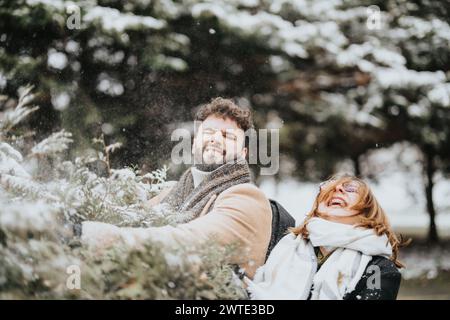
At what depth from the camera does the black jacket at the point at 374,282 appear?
127 inches

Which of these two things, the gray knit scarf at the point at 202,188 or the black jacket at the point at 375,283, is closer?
the black jacket at the point at 375,283

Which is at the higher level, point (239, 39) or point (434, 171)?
point (239, 39)

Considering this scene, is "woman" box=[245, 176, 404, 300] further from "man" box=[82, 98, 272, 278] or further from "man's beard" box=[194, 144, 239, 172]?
"man's beard" box=[194, 144, 239, 172]

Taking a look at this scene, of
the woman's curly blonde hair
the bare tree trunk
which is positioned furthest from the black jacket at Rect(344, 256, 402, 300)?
the bare tree trunk

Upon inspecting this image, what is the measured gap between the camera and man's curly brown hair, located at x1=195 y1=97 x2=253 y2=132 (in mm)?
3621

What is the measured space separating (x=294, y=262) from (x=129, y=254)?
88 cm

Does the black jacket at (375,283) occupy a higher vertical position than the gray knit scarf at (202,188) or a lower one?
lower


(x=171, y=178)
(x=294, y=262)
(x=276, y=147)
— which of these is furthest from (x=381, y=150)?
(x=171, y=178)

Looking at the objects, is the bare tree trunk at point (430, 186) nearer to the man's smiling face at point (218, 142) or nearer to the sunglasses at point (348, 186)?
the sunglasses at point (348, 186)

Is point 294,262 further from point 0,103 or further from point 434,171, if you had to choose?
point 0,103

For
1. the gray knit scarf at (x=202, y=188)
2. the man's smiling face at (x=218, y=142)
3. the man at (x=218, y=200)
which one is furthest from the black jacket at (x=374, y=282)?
the man's smiling face at (x=218, y=142)

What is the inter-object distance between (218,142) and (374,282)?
115 cm

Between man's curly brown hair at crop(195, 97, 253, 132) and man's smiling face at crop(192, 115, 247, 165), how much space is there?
0.08 ft
